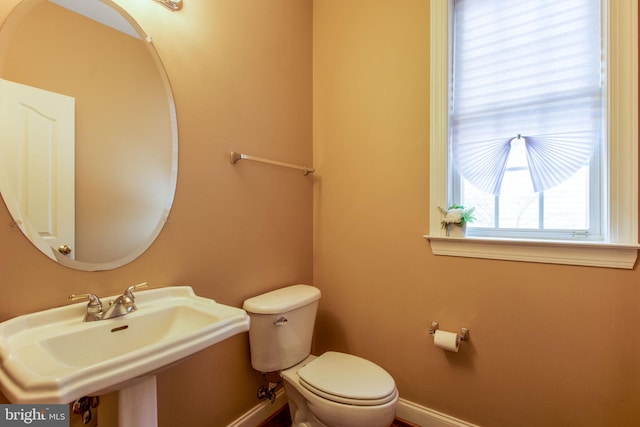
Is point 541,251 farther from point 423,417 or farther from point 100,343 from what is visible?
point 100,343

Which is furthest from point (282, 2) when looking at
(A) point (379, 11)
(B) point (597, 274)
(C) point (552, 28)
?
(B) point (597, 274)

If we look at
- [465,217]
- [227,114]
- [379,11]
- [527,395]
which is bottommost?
[527,395]

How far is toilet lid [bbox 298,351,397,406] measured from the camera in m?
1.14

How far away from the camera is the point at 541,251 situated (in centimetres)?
124

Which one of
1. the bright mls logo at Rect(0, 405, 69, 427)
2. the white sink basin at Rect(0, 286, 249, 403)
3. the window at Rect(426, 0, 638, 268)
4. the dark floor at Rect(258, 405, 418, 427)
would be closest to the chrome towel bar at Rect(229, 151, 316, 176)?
the white sink basin at Rect(0, 286, 249, 403)

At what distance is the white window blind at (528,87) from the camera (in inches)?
47.8

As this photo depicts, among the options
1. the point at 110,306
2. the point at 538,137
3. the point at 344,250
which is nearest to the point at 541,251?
the point at 538,137

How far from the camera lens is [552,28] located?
4.19 feet

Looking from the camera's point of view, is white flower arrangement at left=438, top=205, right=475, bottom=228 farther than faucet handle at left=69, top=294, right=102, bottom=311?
Yes

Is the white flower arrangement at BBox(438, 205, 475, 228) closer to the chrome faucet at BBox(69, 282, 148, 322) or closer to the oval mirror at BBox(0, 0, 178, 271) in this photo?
the oval mirror at BBox(0, 0, 178, 271)

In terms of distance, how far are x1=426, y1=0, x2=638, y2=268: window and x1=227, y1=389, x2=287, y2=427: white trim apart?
4.08 ft

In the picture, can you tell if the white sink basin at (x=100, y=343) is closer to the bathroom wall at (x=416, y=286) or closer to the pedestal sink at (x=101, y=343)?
the pedestal sink at (x=101, y=343)

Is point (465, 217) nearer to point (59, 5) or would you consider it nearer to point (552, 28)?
point (552, 28)

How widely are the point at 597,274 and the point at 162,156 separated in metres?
1.82
